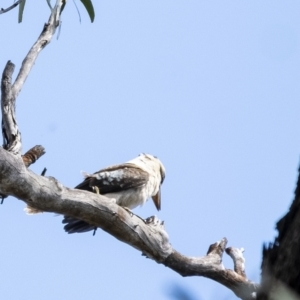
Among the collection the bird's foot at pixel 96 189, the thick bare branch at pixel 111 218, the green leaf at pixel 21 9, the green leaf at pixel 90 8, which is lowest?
the thick bare branch at pixel 111 218

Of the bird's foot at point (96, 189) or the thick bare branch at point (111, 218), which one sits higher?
the bird's foot at point (96, 189)

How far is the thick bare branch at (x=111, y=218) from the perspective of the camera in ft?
10.2

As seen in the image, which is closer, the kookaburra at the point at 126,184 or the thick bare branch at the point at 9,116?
the thick bare branch at the point at 9,116

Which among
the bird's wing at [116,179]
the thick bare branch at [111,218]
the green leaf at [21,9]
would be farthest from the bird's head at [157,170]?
the green leaf at [21,9]

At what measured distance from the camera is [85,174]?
17.7 ft

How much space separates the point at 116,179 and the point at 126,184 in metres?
0.10

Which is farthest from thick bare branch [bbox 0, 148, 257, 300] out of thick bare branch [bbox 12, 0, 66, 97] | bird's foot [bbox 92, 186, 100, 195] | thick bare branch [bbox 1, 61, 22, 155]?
bird's foot [bbox 92, 186, 100, 195]

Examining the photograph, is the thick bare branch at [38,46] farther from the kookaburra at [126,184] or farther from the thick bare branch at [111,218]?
the kookaburra at [126,184]

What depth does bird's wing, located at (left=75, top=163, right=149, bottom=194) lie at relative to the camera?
5.30 meters

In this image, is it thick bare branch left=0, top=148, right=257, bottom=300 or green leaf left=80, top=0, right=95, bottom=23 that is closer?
thick bare branch left=0, top=148, right=257, bottom=300

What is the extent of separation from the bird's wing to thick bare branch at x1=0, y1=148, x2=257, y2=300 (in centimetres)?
151

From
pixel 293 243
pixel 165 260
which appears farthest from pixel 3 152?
pixel 293 243

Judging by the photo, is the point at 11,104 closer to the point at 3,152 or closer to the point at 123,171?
the point at 3,152

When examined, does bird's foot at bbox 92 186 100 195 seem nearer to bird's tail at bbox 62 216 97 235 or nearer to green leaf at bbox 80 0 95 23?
bird's tail at bbox 62 216 97 235
